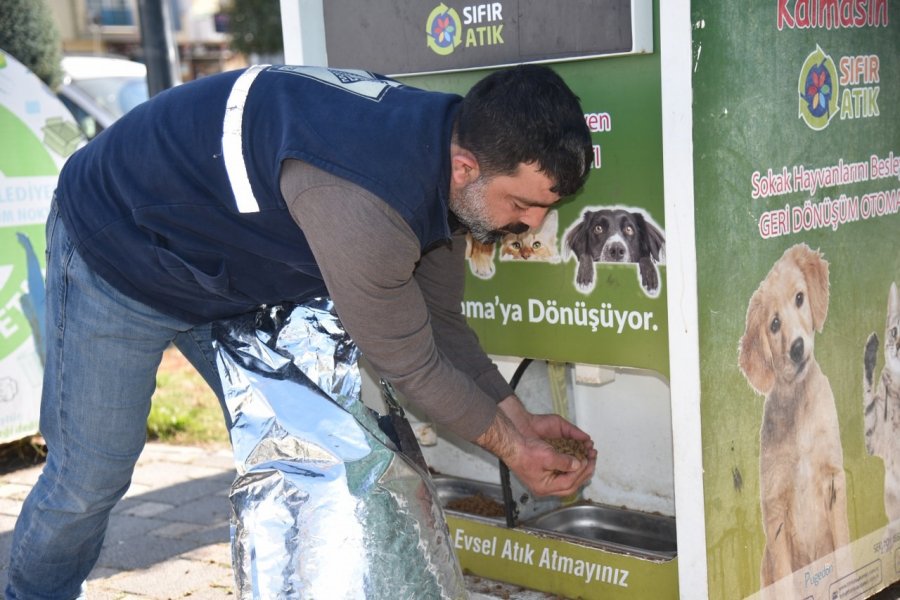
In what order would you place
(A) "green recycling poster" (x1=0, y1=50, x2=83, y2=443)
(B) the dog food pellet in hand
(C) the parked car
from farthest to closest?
1. (C) the parked car
2. (A) "green recycling poster" (x1=0, y1=50, x2=83, y2=443)
3. (B) the dog food pellet in hand

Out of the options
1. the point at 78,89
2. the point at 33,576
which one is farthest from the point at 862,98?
the point at 78,89

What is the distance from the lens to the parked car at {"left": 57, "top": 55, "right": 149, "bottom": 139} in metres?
7.75

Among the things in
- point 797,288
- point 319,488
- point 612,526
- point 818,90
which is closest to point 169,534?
point 612,526

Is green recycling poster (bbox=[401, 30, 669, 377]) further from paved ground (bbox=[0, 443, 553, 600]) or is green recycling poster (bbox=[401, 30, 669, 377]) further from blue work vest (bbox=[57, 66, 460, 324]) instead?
paved ground (bbox=[0, 443, 553, 600])

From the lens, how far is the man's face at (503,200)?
1.95 meters

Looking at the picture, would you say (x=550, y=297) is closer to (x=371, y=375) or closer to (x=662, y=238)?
(x=662, y=238)

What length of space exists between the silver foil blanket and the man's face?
1.41 ft

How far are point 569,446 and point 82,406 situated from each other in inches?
43.8

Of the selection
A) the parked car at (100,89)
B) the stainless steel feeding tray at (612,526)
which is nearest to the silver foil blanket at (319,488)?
the stainless steel feeding tray at (612,526)

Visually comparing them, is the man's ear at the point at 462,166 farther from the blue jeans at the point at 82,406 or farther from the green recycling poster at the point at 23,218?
the green recycling poster at the point at 23,218

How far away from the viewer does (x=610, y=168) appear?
90.9 inches

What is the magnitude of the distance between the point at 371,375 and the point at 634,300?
0.79 m

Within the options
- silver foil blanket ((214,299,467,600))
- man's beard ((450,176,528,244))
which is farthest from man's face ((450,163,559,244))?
silver foil blanket ((214,299,467,600))

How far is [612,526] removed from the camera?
2.95m
